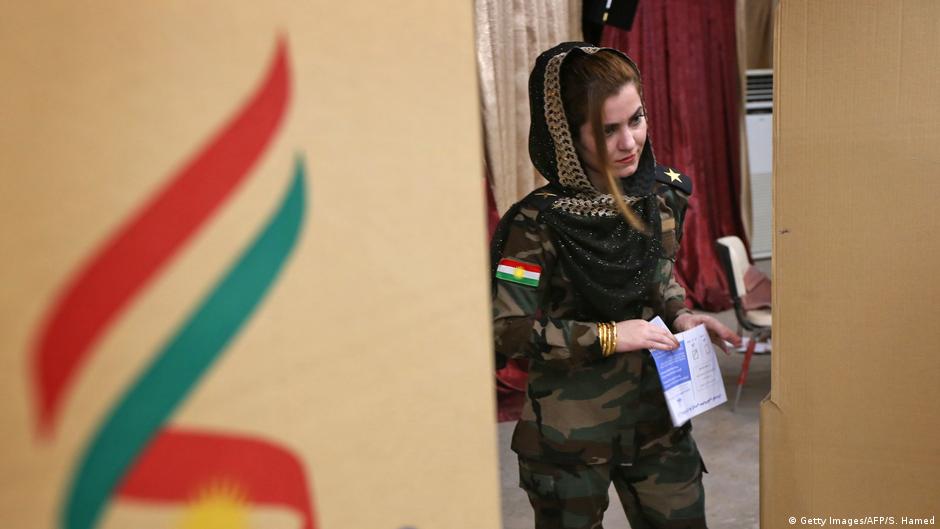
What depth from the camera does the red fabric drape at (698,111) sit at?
17.6ft

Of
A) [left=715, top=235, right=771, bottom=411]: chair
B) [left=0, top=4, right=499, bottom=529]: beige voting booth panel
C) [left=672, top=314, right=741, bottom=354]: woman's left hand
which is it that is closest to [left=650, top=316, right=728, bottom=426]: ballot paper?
[left=672, top=314, right=741, bottom=354]: woman's left hand

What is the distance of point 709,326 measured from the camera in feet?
4.39

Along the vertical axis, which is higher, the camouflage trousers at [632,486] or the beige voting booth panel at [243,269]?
the beige voting booth panel at [243,269]

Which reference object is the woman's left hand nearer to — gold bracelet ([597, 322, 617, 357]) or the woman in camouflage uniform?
the woman in camouflage uniform

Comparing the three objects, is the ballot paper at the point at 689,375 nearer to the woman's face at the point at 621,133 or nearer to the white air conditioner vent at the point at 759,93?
the woman's face at the point at 621,133

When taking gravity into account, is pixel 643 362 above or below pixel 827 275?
below

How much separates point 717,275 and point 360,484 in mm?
5593

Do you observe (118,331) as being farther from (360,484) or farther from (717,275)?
(717,275)

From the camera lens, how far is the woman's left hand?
129 cm

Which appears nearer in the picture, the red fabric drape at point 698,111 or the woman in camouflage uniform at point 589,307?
the woman in camouflage uniform at point 589,307

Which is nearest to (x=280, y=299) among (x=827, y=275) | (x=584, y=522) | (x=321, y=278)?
(x=321, y=278)

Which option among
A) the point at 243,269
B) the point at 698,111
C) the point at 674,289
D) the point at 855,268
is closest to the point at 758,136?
the point at 698,111

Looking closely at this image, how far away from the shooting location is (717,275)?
18.7 feet

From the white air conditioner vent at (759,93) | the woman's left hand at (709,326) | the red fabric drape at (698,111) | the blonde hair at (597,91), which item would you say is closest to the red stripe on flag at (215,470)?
the blonde hair at (597,91)
